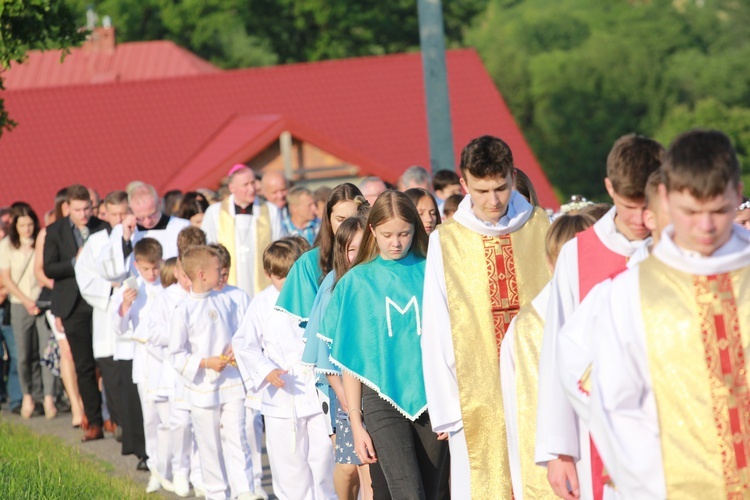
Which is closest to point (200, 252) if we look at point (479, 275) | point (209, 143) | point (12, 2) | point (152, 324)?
point (152, 324)

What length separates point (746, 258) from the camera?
4453mm

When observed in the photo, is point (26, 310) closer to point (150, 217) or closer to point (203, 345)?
point (150, 217)

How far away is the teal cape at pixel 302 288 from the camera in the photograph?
26.8 ft

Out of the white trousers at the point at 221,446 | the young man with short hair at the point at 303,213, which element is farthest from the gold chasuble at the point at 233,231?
the white trousers at the point at 221,446

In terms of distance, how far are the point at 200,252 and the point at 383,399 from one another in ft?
10.4

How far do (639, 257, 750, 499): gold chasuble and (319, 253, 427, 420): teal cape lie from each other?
96.6 inches

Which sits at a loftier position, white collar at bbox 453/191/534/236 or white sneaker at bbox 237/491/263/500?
white collar at bbox 453/191/534/236

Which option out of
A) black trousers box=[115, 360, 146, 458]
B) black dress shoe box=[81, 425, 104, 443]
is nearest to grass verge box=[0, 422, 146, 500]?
black trousers box=[115, 360, 146, 458]

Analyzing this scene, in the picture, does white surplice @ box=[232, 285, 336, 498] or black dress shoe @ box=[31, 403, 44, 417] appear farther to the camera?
black dress shoe @ box=[31, 403, 44, 417]

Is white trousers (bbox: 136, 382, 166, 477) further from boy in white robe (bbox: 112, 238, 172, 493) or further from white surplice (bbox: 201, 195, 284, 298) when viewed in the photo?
white surplice (bbox: 201, 195, 284, 298)

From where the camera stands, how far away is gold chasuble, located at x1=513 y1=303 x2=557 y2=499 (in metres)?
5.95

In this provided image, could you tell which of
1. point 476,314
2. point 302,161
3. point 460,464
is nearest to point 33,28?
point 476,314

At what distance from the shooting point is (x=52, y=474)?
9797 millimetres

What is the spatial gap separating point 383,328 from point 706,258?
2743 millimetres
